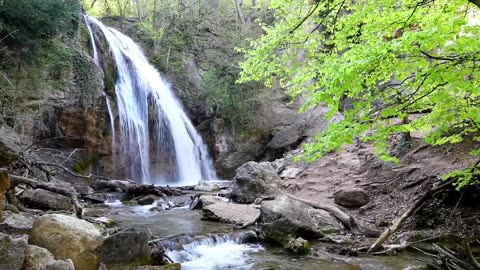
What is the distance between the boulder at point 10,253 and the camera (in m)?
3.86

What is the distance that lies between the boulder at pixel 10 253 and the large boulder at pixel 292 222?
505cm

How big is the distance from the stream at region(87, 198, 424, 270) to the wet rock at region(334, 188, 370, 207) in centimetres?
246

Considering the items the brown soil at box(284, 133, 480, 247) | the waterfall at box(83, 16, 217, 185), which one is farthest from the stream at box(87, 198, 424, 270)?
the waterfall at box(83, 16, 217, 185)

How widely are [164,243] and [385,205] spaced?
541 centimetres

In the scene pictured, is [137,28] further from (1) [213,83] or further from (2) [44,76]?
(2) [44,76]

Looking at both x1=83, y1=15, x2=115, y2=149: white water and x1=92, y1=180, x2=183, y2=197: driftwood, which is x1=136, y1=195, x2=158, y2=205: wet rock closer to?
x1=92, y1=180, x2=183, y2=197: driftwood

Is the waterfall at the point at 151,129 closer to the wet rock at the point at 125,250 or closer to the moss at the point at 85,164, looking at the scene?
the moss at the point at 85,164

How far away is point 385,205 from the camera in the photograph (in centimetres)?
937

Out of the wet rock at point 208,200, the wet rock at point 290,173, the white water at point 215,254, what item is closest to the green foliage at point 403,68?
the white water at point 215,254

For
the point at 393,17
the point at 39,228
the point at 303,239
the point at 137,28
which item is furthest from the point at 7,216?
the point at 137,28

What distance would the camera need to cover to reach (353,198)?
10047 mm

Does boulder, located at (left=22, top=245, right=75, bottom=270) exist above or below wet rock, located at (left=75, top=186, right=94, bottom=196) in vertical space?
above

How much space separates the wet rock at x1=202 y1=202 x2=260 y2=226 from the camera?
9.48 m

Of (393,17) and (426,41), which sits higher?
(393,17)
